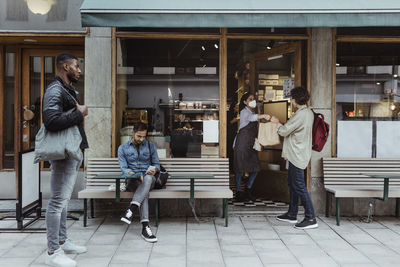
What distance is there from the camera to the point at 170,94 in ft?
22.4

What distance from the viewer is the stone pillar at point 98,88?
243 inches

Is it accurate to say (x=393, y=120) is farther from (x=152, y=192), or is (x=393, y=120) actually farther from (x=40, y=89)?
(x=40, y=89)

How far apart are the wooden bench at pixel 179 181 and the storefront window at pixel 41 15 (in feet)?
7.11

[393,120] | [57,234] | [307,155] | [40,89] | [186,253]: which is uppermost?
[40,89]

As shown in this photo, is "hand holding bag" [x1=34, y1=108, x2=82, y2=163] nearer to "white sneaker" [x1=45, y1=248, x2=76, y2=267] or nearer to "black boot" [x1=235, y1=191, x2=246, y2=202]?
"white sneaker" [x1=45, y1=248, x2=76, y2=267]

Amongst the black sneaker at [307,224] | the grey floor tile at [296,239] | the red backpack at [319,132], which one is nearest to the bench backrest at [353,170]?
the red backpack at [319,132]

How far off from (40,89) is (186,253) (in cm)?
439

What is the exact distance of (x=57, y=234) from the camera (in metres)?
4.05

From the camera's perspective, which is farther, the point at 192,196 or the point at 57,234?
the point at 192,196

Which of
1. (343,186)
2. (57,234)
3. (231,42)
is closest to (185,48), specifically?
(231,42)

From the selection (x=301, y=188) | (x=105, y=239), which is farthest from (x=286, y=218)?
(x=105, y=239)

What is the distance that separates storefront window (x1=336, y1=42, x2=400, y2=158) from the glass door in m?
4.53

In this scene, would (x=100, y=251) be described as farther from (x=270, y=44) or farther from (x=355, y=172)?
(x=270, y=44)

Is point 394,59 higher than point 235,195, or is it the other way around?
point 394,59
